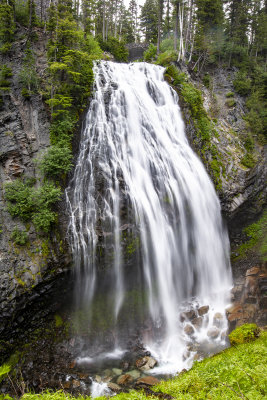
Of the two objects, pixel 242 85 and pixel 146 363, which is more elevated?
pixel 242 85

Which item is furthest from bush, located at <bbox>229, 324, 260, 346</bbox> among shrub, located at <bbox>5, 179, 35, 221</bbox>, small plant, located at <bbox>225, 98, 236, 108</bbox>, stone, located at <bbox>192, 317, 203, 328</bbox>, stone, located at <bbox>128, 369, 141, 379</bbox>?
small plant, located at <bbox>225, 98, 236, 108</bbox>

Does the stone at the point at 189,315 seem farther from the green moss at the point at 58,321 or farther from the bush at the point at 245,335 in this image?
the green moss at the point at 58,321

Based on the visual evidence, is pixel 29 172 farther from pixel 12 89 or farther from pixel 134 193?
pixel 12 89

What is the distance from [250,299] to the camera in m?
11.5

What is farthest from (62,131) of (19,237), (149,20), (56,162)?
(149,20)

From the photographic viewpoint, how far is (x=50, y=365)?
9203mm

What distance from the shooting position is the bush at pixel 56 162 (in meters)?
11.4

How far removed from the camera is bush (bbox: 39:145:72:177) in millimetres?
11367

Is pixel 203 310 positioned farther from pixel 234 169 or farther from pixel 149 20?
pixel 149 20

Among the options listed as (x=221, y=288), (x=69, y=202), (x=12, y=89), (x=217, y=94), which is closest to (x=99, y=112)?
(x=12, y=89)

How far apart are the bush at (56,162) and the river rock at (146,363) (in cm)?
846

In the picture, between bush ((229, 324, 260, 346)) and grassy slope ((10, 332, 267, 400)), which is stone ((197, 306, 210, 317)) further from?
grassy slope ((10, 332, 267, 400))

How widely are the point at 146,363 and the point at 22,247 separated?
651 cm

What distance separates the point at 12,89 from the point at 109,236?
10.5m
